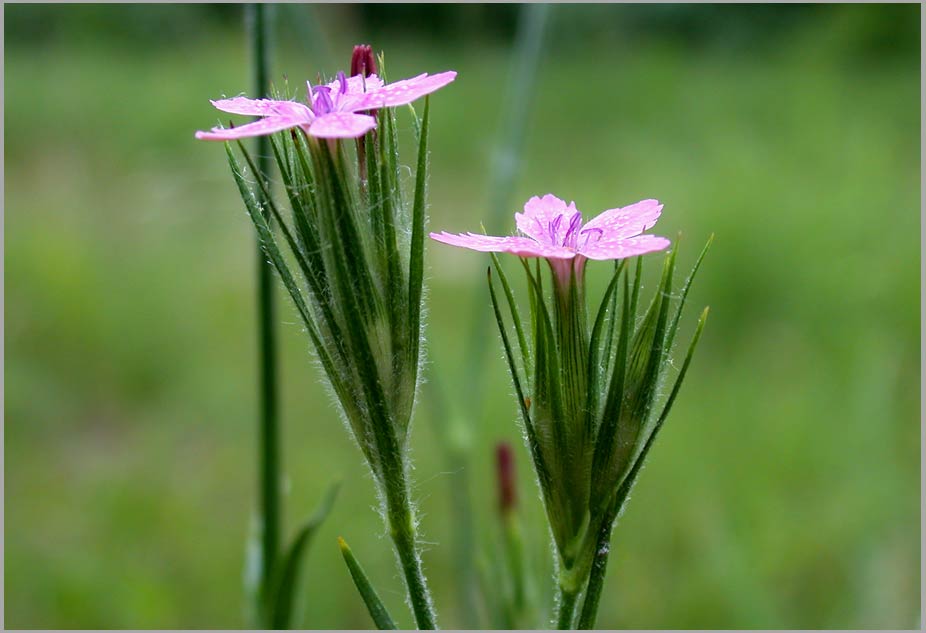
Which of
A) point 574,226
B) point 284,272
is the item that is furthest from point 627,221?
Result: point 284,272

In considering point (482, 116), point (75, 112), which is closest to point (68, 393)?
point (75, 112)

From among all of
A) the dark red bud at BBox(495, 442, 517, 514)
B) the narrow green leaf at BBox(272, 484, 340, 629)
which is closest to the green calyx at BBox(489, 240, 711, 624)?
the narrow green leaf at BBox(272, 484, 340, 629)

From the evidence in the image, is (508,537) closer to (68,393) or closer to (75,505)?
(75,505)

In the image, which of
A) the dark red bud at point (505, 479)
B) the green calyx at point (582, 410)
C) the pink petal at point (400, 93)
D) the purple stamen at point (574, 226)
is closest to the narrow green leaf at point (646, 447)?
the green calyx at point (582, 410)

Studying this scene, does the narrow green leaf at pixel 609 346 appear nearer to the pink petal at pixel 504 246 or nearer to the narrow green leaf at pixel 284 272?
the pink petal at pixel 504 246

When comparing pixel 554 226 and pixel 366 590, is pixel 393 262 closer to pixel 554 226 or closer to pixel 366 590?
pixel 554 226

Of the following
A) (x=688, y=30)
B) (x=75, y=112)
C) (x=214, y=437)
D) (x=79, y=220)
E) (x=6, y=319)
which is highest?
(x=688, y=30)
